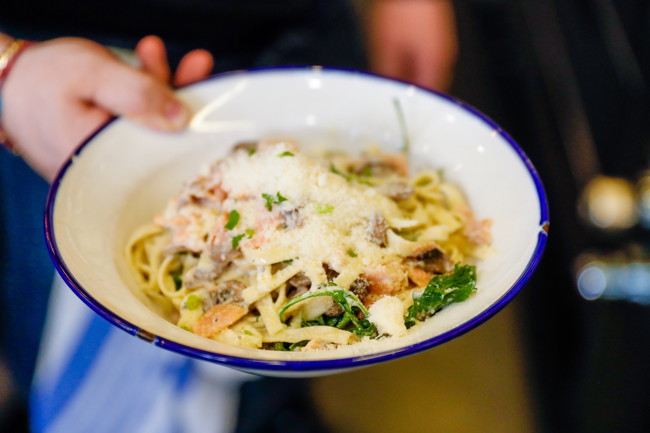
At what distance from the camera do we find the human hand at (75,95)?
75.4 inches

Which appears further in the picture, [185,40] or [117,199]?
[185,40]

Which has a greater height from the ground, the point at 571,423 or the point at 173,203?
the point at 173,203

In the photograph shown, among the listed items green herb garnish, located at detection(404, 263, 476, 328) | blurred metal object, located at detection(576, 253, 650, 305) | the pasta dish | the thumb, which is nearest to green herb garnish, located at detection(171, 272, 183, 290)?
the pasta dish

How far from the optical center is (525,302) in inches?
92.4

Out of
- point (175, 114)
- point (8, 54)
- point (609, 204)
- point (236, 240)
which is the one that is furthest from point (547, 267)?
point (8, 54)

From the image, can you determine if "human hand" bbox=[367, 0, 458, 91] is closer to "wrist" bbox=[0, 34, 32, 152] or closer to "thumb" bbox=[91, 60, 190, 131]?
"thumb" bbox=[91, 60, 190, 131]

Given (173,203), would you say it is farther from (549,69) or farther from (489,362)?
(549,69)

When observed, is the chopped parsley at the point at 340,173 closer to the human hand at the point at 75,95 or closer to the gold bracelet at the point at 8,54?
the human hand at the point at 75,95

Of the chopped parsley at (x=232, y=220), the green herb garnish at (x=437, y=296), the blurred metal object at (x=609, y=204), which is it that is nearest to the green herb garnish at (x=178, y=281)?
the chopped parsley at (x=232, y=220)

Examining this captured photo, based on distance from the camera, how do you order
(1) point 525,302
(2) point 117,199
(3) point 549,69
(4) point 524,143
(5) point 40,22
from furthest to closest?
(3) point 549,69
(4) point 524,143
(5) point 40,22
(1) point 525,302
(2) point 117,199

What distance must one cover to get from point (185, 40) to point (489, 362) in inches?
89.0

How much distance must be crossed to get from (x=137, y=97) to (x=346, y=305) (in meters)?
1.04

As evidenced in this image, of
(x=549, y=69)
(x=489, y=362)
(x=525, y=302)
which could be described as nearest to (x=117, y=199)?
(x=489, y=362)

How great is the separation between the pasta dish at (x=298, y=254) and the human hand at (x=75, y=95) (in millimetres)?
358
